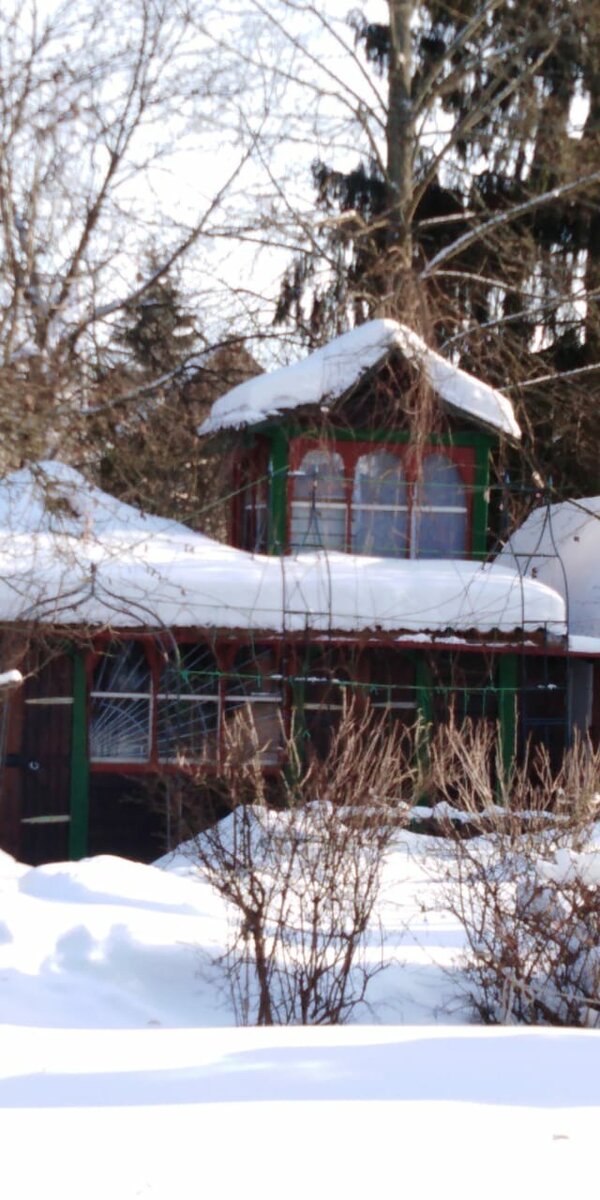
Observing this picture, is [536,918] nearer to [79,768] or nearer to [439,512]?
[79,768]

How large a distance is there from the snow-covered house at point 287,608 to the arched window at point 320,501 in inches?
0.9

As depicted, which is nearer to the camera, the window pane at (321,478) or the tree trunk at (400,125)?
the window pane at (321,478)

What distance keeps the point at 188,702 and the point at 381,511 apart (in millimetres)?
3031

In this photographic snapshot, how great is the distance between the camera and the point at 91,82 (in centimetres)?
1300

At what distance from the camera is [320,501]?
50.9 ft

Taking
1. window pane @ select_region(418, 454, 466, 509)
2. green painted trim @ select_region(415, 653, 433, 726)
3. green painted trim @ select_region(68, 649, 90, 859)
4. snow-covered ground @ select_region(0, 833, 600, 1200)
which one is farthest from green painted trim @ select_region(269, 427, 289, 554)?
snow-covered ground @ select_region(0, 833, 600, 1200)

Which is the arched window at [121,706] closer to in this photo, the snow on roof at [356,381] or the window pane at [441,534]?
the snow on roof at [356,381]

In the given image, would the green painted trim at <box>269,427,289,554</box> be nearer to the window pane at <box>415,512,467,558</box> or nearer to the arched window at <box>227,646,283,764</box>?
the arched window at <box>227,646,283,764</box>

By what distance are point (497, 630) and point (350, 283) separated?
282 inches

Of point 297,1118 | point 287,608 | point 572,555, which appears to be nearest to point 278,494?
point 287,608

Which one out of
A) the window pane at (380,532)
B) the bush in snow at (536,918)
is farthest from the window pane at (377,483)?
the bush in snow at (536,918)

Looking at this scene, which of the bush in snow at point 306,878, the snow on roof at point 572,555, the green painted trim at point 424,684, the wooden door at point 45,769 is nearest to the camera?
the bush in snow at point 306,878

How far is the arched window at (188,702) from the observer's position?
14.2 metres

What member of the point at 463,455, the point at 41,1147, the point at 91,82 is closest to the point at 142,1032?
the point at 41,1147
